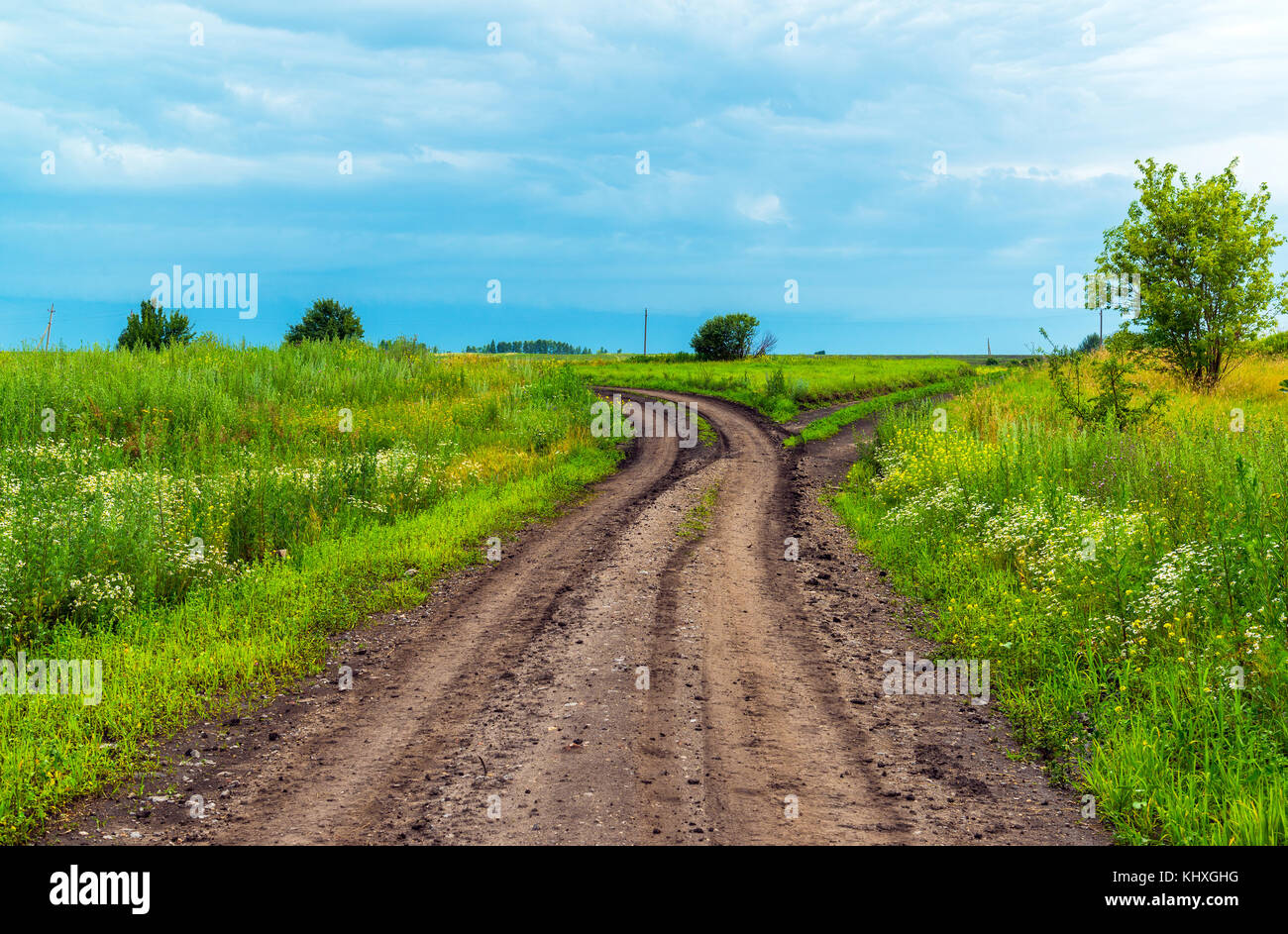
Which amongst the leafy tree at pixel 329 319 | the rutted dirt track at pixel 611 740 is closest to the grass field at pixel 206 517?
the rutted dirt track at pixel 611 740

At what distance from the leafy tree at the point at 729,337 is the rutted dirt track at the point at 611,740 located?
2199 inches

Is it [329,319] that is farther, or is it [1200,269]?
[329,319]

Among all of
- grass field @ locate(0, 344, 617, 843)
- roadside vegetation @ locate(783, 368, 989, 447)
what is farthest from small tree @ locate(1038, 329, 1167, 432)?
grass field @ locate(0, 344, 617, 843)

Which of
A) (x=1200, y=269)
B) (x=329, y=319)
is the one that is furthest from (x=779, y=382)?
(x=329, y=319)

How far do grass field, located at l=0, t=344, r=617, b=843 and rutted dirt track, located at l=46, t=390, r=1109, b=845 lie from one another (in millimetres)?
685

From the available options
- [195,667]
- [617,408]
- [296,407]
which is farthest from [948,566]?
[617,408]

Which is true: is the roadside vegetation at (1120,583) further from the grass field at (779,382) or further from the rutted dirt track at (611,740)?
the grass field at (779,382)

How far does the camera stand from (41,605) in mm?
7699

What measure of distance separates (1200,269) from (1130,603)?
22465 mm

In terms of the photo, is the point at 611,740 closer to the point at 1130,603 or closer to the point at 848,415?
the point at 1130,603

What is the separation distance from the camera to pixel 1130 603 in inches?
283

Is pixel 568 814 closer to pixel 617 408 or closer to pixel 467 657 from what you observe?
pixel 467 657

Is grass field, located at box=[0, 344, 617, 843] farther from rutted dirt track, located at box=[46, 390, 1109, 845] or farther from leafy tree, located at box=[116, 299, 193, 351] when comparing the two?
leafy tree, located at box=[116, 299, 193, 351]

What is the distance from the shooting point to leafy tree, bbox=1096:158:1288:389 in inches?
946
